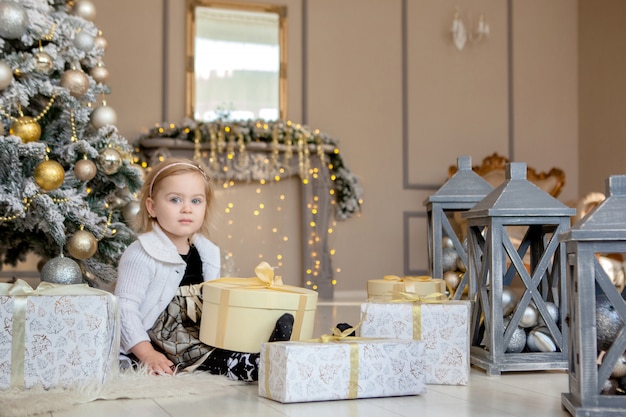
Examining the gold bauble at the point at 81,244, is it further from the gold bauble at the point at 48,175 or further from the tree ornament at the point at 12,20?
the tree ornament at the point at 12,20

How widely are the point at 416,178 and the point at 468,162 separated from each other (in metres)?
4.05

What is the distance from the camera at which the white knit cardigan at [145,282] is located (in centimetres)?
220

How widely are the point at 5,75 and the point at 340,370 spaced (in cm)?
172

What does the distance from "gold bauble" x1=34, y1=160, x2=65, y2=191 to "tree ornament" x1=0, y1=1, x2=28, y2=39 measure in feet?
1.56

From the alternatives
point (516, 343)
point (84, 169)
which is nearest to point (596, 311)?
point (516, 343)

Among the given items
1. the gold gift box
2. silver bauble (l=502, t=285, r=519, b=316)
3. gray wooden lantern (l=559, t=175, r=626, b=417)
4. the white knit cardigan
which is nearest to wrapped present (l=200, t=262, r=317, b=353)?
the gold gift box

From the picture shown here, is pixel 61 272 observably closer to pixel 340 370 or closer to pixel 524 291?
pixel 340 370

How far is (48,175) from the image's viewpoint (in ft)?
9.34

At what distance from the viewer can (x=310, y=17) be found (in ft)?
21.7

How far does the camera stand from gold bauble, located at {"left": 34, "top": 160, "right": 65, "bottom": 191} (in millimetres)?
2844

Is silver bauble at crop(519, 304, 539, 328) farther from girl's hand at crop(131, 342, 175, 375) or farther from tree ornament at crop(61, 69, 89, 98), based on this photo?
tree ornament at crop(61, 69, 89, 98)

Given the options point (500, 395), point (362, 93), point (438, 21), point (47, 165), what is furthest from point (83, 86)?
point (438, 21)

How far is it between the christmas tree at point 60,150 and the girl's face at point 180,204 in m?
0.66

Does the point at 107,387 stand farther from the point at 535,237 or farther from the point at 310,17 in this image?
the point at 310,17
